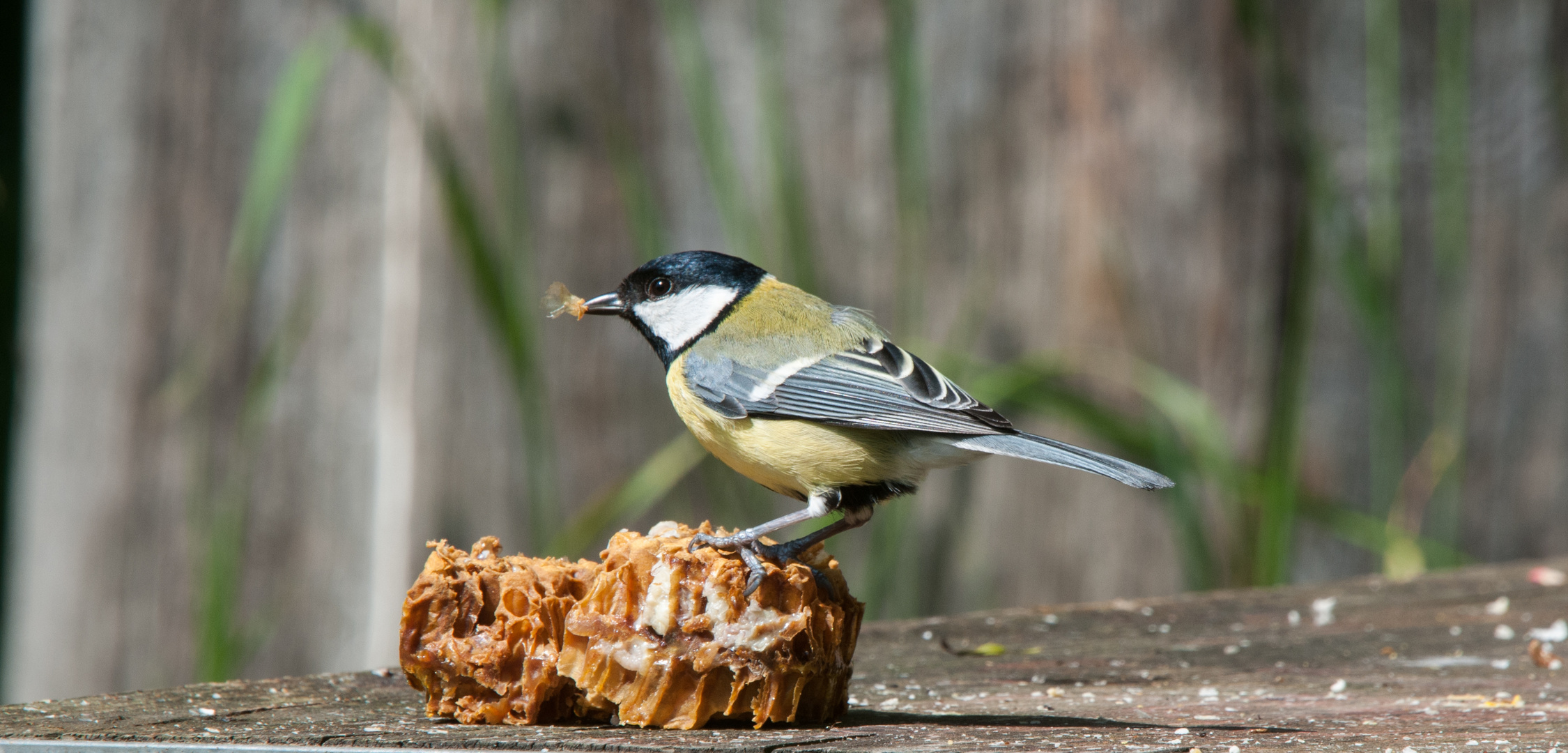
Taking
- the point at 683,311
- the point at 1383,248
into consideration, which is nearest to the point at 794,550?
the point at 683,311

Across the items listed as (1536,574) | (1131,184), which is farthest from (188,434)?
(1536,574)

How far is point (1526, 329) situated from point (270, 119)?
3.01 metres

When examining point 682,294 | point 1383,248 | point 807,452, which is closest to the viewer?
point 807,452

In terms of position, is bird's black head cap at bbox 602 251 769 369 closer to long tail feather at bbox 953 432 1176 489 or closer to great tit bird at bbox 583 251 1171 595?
great tit bird at bbox 583 251 1171 595

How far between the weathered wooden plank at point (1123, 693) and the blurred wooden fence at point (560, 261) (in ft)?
2.57

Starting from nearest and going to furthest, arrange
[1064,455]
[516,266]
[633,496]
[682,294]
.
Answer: [1064,455] → [682,294] → [633,496] → [516,266]

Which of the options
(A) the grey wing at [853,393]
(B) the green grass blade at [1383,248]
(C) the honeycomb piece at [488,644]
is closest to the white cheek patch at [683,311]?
(A) the grey wing at [853,393]

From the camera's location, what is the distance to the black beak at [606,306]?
1945 millimetres

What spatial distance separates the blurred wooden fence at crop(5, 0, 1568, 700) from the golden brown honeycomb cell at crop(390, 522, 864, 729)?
3.89 feet

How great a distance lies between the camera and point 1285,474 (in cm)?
248

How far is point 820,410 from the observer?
5.41 feet

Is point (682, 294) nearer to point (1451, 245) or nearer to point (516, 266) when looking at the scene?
point (516, 266)

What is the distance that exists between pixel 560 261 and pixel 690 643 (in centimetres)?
145

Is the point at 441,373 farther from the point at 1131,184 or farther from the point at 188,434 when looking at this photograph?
the point at 1131,184
